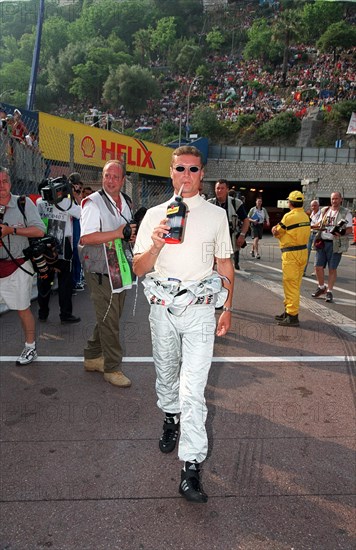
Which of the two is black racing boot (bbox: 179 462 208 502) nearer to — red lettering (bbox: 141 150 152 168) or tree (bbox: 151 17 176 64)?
red lettering (bbox: 141 150 152 168)

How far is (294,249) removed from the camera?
236 inches

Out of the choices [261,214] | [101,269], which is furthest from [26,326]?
[261,214]

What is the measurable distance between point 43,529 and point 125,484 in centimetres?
54

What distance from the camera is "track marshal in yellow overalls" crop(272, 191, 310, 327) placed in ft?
19.5

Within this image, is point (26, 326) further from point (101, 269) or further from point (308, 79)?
point (308, 79)

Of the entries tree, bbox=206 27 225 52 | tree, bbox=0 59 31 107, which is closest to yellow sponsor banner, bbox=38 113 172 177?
tree, bbox=0 59 31 107

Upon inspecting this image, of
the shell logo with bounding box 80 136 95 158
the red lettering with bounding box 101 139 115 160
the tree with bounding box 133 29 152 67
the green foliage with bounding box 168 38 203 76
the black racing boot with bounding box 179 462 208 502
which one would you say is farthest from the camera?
the tree with bounding box 133 29 152 67

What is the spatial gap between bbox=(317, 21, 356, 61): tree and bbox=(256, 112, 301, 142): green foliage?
1736 inches

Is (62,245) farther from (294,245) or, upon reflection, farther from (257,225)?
(257,225)

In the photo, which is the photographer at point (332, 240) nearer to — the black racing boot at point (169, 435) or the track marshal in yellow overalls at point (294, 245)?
Answer: the track marshal in yellow overalls at point (294, 245)

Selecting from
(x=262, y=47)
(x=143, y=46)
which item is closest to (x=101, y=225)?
(x=262, y=47)

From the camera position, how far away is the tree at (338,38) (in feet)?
278

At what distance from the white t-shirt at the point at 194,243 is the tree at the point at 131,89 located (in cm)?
8075

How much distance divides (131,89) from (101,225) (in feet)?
266
